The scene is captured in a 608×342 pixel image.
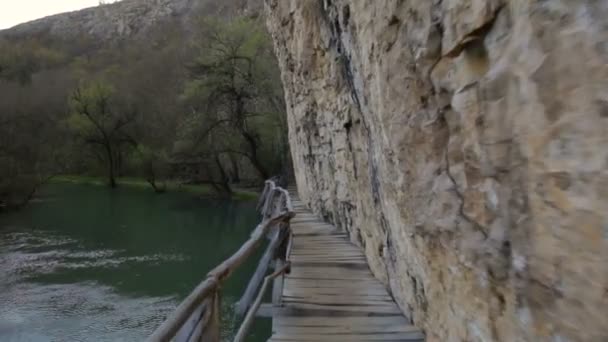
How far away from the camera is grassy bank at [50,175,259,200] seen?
60.3 feet

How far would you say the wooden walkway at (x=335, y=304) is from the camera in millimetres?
3224

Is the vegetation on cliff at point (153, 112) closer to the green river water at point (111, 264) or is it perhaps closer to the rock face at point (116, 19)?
the green river water at point (111, 264)

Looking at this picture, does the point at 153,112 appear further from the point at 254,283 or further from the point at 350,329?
the point at 350,329

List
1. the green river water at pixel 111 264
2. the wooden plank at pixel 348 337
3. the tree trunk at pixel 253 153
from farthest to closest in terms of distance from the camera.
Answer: the tree trunk at pixel 253 153
the green river water at pixel 111 264
the wooden plank at pixel 348 337

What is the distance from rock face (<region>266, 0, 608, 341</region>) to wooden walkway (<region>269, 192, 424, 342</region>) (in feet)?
0.70

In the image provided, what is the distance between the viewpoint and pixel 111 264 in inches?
422

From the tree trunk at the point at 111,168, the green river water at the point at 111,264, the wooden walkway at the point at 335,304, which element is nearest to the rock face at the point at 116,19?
the tree trunk at the point at 111,168

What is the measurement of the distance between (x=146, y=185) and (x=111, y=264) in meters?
14.8

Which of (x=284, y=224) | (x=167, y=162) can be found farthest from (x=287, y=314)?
(x=167, y=162)

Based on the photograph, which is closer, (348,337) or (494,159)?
(494,159)

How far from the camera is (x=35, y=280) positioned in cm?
949

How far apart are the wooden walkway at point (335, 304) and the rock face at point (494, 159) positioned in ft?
0.70

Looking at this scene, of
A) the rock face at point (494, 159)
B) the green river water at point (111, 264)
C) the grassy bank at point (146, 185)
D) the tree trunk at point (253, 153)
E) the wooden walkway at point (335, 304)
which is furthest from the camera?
the grassy bank at point (146, 185)

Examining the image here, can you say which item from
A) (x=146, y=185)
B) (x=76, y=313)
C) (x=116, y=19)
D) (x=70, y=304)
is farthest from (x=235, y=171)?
(x=116, y=19)
